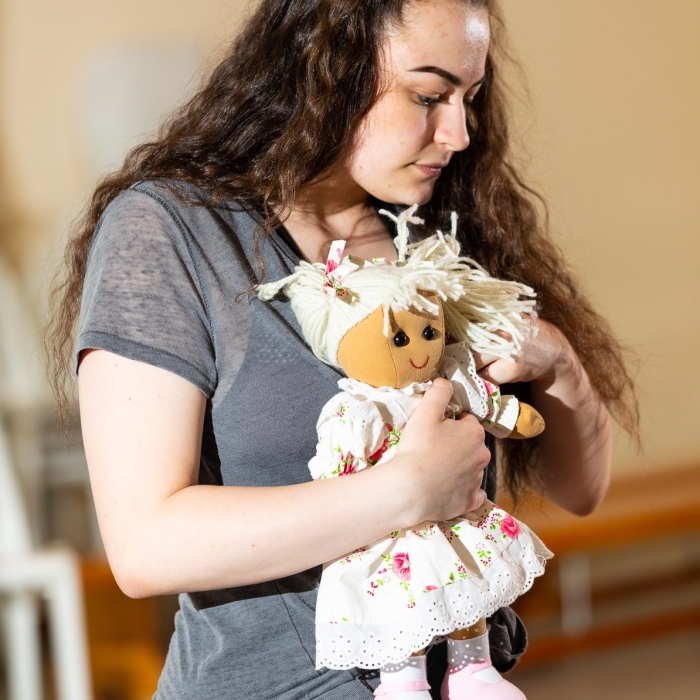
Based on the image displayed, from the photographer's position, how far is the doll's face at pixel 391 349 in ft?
2.66

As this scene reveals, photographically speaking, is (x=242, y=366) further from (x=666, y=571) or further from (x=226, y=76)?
(x=666, y=571)

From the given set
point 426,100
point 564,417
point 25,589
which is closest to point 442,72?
point 426,100

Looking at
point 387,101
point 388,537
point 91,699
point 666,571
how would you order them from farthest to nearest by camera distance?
point 666,571 < point 91,699 < point 387,101 < point 388,537

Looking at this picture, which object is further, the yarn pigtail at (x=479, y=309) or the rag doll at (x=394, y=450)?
the yarn pigtail at (x=479, y=309)

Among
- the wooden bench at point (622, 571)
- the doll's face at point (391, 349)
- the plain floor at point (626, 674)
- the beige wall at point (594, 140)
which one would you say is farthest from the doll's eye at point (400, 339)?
the plain floor at point (626, 674)

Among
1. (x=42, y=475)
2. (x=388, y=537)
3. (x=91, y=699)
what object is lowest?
(x=91, y=699)

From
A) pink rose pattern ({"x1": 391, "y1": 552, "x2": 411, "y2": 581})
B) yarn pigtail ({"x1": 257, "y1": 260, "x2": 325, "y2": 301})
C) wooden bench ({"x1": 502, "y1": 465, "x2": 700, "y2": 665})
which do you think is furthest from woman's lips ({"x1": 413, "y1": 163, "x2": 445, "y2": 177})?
wooden bench ({"x1": 502, "y1": 465, "x2": 700, "y2": 665})

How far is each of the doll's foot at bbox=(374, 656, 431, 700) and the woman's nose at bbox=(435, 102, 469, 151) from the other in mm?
503

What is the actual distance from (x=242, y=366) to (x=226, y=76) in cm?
38

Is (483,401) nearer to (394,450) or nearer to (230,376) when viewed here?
(394,450)

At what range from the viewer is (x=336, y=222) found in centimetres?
103

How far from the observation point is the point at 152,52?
2.44 metres

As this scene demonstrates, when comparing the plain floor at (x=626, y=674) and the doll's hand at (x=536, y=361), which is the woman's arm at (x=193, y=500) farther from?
the plain floor at (x=626, y=674)

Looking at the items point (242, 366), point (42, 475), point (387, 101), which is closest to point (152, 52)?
point (42, 475)
